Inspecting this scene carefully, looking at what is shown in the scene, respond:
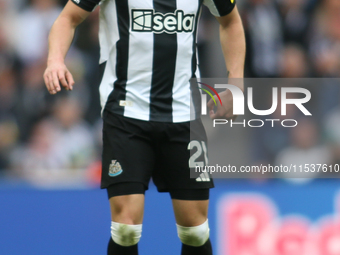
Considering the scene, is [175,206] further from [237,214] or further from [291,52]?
[291,52]

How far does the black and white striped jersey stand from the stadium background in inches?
62.1

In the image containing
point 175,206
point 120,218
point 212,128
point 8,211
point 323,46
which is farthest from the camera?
point 323,46

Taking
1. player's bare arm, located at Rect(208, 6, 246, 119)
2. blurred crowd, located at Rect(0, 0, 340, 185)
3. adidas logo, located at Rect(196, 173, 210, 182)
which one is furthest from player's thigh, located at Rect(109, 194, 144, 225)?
blurred crowd, located at Rect(0, 0, 340, 185)

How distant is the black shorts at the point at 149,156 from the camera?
3008 mm

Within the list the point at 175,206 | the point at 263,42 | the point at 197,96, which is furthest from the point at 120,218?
the point at 263,42

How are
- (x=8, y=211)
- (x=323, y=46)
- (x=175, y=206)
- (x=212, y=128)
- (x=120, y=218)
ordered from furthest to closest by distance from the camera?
1. (x=323, y=46)
2. (x=212, y=128)
3. (x=8, y=211)
4. (x=175, y=206)
5. (x=120, y=218)

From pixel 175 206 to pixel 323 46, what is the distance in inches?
146

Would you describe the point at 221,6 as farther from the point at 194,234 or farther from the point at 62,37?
the point at 194,234

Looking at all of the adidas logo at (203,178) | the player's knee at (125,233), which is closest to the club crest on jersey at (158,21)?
the adidas logo at (203,178)

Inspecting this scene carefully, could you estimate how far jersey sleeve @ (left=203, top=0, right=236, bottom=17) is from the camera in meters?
3.29

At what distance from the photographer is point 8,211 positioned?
174 inches

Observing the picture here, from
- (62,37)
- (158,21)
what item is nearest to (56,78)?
(62,37)

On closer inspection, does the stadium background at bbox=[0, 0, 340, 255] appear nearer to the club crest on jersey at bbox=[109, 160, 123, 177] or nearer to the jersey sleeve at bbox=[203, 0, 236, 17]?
the club crest on jersey at bbox=[109, 160, 123, 177]

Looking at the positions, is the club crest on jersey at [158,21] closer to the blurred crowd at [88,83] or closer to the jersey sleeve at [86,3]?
the jersey sleeve at [86,3]
